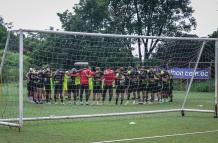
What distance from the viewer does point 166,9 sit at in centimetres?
6325

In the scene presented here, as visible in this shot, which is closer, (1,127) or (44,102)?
(1,127)

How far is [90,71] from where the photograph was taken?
2120cm

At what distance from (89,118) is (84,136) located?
4829 mm

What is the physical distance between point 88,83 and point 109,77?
2.55ft

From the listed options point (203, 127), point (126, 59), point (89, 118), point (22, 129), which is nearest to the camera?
point (22, 129)

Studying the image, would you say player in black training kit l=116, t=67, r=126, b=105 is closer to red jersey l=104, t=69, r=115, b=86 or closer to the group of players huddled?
the group of players huddled

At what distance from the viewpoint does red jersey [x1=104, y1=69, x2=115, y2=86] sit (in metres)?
21.1

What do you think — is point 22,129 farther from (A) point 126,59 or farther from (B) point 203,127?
(A) point 126,59

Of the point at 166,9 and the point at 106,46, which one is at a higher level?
the point at 166,9

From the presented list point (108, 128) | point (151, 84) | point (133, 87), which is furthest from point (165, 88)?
point (108, 128)

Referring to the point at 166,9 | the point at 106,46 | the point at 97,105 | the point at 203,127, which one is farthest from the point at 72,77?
the point at 166,9

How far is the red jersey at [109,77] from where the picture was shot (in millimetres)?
21131

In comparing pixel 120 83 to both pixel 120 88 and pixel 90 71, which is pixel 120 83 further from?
pixel 90 71

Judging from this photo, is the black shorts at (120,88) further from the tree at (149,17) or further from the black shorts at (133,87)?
the tree at (149,17)
